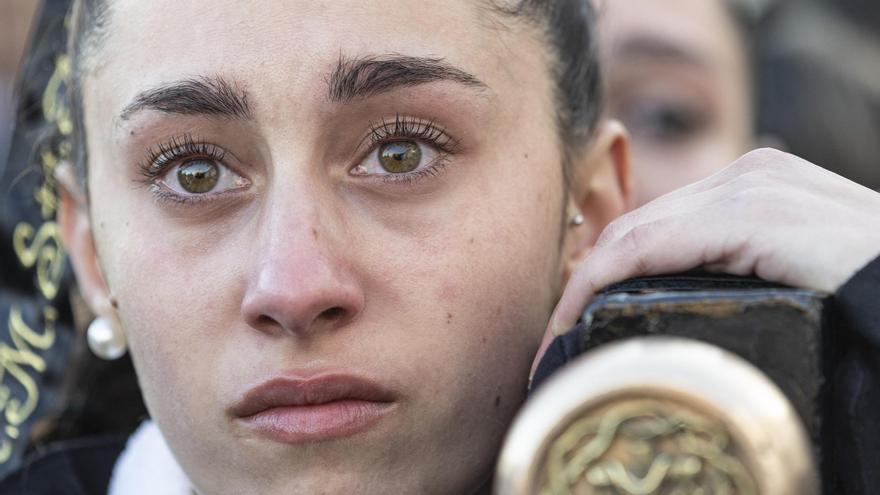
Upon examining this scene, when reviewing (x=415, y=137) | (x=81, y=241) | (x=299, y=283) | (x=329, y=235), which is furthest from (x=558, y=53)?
(x=81, y=241)

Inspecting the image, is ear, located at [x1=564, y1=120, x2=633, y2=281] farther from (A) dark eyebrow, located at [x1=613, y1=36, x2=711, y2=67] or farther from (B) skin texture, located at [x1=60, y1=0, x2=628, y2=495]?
(A) dark eyebrow, located at [x1=613, y1=36, x2=711, y2=67]

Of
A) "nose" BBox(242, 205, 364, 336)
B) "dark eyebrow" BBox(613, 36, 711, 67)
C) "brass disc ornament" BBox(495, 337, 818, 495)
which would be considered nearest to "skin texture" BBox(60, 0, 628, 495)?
"nose" BBox(242, 205, 364, 336)

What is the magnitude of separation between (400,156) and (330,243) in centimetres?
25

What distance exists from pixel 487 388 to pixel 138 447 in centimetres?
87

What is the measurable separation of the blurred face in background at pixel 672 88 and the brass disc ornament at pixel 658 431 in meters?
2.46

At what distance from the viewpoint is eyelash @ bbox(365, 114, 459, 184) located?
1863 mm

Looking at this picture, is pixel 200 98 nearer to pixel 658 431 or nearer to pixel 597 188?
pixel 597 188

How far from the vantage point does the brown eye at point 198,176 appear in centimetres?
190

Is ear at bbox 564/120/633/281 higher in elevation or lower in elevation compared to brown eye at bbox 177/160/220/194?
lower

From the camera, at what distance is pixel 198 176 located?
192cm

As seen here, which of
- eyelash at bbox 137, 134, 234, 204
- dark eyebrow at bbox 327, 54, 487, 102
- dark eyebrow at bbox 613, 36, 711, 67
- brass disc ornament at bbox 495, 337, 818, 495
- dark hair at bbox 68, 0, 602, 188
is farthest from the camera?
dark eyebrow at bbox 613, 36, 711, 67

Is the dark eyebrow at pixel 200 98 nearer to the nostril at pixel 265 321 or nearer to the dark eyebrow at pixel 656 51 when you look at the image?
the nostril at pixel 265 321

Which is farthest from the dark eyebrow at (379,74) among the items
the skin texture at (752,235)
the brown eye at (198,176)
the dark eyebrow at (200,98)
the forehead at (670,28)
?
the forehead at (670,28)

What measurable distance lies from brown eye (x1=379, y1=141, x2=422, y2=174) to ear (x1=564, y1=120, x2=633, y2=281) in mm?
355
